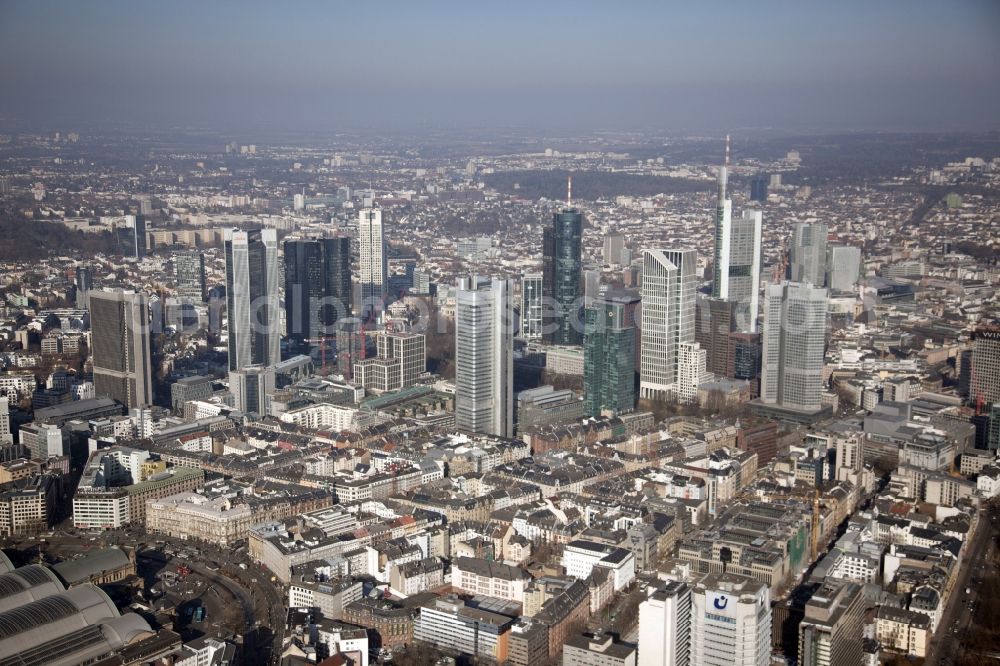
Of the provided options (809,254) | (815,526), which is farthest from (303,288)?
(815,526)

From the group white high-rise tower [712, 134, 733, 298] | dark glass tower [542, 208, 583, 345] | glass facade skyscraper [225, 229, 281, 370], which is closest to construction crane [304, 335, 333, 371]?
glass facade skyscraper [225, 229, 281, 370]

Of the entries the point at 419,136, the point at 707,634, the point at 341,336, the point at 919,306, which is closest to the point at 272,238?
the point at 341,336

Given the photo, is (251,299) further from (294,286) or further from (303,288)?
(303,288)

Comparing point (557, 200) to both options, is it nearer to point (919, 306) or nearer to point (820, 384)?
point (919, 306)

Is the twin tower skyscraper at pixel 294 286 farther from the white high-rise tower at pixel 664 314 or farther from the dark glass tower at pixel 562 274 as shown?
the white high-rise tower at pixel 664 314

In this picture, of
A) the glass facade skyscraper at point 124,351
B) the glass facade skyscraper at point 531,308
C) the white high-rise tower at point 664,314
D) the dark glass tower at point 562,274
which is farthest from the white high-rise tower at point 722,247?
the glass facade skyscraper at point 124,351

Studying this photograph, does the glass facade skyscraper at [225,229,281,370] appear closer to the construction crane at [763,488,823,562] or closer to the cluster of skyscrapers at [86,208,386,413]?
the cluster of skyscrapers at [86,208,386,413]
